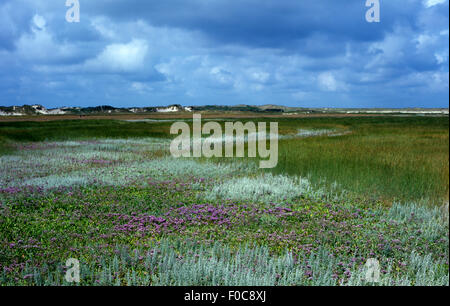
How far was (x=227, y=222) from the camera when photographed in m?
9.14

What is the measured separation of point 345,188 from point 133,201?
8.29m

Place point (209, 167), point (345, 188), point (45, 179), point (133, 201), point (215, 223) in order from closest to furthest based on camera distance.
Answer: point (215, 223) < point (133, 201) < point (45, 179) < point (345, 188) < point (209, 167)

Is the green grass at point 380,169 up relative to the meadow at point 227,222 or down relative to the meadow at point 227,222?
up

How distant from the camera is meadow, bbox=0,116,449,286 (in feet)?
19.1

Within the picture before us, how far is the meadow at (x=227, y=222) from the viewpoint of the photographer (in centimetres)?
584

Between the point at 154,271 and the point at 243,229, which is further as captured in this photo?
the point at 243,229

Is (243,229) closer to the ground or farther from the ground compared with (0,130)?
closer to the ground

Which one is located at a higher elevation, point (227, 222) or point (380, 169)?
point (380, 169)

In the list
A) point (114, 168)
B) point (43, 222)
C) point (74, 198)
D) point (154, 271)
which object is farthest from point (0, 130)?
point (154, 271)

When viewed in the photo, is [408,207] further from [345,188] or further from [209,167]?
[209,167]

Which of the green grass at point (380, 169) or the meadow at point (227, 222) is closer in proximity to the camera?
the meadow at point (227, 222)

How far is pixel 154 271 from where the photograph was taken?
229 inches

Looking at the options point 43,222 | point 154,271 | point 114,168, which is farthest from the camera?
point 114,168

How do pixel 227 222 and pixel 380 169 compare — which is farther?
pixel 380 169
